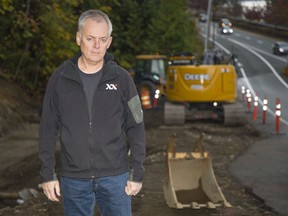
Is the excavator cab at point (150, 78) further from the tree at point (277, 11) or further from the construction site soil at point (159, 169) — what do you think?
the tree at point (277, 11)

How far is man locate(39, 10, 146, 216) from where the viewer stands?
150 inches

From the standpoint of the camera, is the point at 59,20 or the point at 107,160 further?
the point at 59,20

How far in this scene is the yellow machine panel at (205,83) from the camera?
58.5 ft

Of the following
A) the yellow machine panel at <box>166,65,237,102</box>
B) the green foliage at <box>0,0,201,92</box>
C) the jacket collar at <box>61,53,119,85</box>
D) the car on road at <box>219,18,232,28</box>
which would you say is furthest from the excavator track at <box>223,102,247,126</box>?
the jacket collar at <box>61,53,119,85</box>

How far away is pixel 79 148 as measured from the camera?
379cm

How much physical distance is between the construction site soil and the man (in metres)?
3.93

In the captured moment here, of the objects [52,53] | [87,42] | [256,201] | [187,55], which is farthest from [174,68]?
[87,42]

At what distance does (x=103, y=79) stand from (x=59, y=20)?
1862 cm

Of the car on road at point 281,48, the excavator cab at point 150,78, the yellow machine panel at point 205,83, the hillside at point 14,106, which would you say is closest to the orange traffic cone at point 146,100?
the excavator cab at point 150,78

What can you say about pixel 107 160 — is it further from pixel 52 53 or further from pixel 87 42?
pixel 52 53

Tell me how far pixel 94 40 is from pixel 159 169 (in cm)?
771

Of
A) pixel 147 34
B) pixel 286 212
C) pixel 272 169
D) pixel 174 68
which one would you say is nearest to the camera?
pixel 286 212

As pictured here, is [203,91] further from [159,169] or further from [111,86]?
[111,86]

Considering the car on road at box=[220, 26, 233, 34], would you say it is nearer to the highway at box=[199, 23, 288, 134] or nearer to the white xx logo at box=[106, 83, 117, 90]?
the highway at box=[199, 23, 288, 134]
